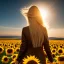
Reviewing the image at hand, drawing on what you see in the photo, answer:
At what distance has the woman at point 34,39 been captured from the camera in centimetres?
231

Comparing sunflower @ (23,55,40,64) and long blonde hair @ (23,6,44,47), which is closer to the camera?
sunflower @ (23,55,40,64)

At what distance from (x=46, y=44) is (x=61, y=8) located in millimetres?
2360

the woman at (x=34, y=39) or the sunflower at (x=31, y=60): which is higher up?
the woman at (x=34, y=39)

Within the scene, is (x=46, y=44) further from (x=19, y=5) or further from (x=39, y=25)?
(x=19, y=5)

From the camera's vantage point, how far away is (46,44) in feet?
7.61

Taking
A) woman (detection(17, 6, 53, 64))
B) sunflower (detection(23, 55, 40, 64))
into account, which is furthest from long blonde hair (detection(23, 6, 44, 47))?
sunflower (detection(23, 55, 40, 64))

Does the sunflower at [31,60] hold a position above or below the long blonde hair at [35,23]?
below

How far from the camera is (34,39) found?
2361mm

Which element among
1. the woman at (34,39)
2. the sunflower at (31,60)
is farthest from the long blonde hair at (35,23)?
the sunflower at (31,60)

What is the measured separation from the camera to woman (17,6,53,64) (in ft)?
7.57

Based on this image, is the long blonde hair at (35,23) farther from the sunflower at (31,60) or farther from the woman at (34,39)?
the sunflower at (31,60)

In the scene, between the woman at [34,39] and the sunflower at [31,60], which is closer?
the sunflower at [31,60]

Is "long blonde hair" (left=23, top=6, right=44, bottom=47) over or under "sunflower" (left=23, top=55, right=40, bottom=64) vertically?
over

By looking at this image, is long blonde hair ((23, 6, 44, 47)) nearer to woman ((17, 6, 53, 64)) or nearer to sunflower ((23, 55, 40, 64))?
woman ((17, 6, 53, 64))
